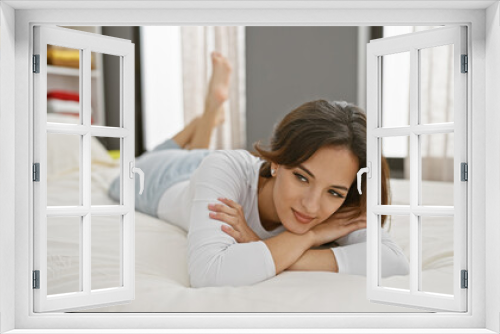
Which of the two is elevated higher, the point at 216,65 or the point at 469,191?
the point at 216,65

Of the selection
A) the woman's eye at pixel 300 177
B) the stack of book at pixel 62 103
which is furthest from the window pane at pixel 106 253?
the stack of book at pixel 62 103

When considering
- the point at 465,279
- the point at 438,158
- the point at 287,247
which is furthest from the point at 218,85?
the point at 465,279

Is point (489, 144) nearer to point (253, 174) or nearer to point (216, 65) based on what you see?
point (253, 174)

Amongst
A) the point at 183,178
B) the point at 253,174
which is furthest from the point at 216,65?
the point at 253,174

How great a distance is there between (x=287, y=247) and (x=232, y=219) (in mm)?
270

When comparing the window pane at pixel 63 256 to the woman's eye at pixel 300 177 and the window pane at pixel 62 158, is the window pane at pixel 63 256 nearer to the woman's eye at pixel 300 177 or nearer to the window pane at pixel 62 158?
the woman's eye at pixel 300 177

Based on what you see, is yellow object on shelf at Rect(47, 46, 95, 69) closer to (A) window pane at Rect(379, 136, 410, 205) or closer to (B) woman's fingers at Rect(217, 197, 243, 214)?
(A) window pane at Rect(379, 136, 410, 205)

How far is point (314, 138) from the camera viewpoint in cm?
236

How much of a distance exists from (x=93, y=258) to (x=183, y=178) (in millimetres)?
1250

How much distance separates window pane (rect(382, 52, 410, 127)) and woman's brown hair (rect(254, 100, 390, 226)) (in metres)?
2.42

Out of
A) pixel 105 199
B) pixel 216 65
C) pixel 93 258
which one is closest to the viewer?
pixel 93 258

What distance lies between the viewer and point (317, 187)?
Result: 233 cm

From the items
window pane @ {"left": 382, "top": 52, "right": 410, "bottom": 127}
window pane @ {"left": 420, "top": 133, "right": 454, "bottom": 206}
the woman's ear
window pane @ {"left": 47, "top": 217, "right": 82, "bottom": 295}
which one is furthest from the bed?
window pane @ {"left": 382, "top": 52, "right": 410, "bottom": 127}

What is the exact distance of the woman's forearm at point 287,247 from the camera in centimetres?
217
